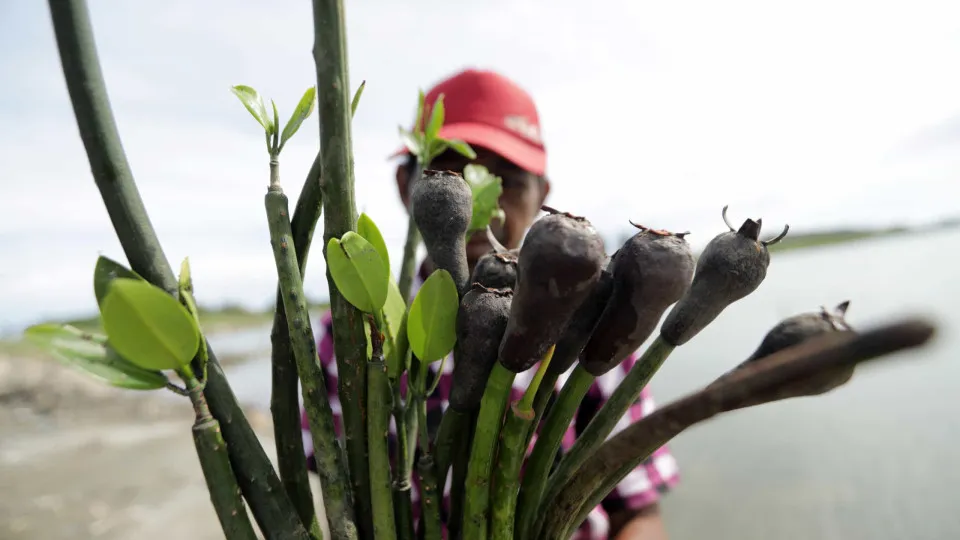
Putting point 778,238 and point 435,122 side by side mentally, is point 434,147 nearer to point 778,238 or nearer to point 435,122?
point 435,122

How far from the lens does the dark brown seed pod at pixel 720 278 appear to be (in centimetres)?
22

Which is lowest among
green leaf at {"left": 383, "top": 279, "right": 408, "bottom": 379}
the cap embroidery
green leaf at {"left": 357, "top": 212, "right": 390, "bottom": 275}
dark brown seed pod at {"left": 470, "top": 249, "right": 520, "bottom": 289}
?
green leaf at {"left": 383, "top": 279, "right": 408, "bottom": 379}

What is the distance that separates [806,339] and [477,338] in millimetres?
126

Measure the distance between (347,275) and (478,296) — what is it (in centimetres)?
→ 6

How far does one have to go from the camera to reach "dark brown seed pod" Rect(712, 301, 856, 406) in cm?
19

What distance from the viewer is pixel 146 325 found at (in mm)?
212

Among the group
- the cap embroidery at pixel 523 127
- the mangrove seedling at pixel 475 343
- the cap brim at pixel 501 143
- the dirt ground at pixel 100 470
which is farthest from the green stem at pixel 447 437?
the dirt ground at pixel 100 470

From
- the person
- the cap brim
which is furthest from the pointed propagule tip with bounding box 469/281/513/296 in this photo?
the cap brim

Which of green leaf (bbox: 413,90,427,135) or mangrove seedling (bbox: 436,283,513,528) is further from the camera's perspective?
green leaf (bbox: 413,90,427,135)

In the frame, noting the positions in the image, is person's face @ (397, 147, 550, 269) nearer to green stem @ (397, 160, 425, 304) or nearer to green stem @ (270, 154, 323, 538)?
green stem @ (397, 160, 425, 304)

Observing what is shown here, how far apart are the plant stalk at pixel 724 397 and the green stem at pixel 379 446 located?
0.08m

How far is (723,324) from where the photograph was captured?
4582 mm

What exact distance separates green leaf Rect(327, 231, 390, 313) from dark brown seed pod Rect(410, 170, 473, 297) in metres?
0.03

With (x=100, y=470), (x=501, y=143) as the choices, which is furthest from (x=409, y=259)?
(x=100, y=470)
